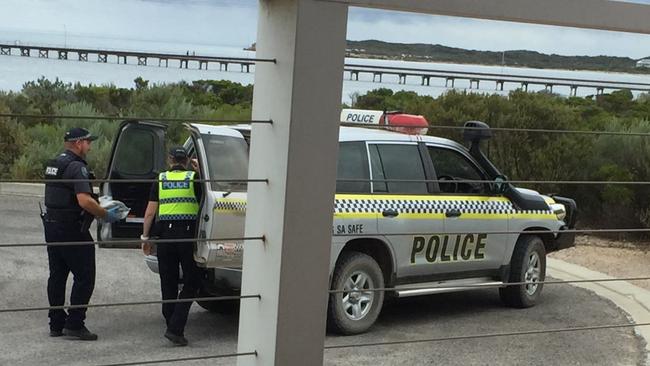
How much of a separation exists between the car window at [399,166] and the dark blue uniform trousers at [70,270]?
2.29 metres

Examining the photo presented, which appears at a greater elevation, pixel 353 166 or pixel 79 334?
pixel 353 166

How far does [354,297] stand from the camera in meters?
7.40

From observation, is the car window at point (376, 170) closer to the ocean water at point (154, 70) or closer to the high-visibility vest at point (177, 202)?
the ocean water at point (154, 70)

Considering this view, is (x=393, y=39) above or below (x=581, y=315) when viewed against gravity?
above

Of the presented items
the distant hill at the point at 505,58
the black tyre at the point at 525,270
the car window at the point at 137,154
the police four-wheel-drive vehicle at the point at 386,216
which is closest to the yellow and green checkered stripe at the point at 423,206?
the police four-wheel-drive vehicle at the point at 386,216

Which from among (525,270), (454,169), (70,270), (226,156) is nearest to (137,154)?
(226,156)

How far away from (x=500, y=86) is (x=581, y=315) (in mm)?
2960

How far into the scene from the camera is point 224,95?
9.98 meters

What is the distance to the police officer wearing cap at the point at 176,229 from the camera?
23.3 ft

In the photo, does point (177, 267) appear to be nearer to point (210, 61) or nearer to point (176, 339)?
point (176, 339)

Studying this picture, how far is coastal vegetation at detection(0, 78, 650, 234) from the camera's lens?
10758 millimetres

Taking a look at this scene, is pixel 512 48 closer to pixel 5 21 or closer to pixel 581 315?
pixel 581 315

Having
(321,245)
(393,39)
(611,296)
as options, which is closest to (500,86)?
(611,296)

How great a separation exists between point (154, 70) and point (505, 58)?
3.75 meters
